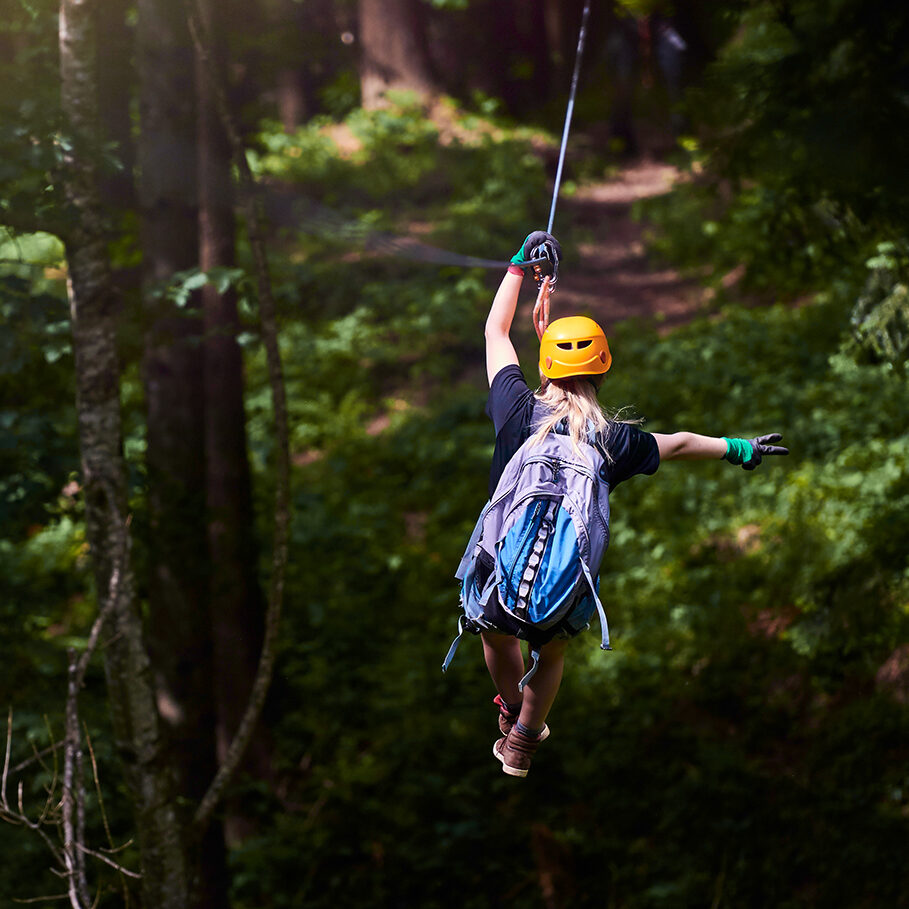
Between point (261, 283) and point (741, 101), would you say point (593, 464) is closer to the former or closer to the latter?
point (261, 283)

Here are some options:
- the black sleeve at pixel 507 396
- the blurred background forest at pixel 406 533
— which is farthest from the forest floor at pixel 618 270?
the black sleeve at pixel 507 396

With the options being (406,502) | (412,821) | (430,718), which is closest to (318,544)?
(406,502)

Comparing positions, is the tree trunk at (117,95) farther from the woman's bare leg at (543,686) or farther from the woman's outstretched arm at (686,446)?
the woman's bare leg at (543,686)

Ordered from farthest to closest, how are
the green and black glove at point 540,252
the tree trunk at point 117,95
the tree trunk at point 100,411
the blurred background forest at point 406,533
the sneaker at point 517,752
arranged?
1. the tree trunk at point 117,95
2. the blurred background forest at point 406,533
3. the tree trunk at point 100,411
4. the green and black glove at point 540,252
5. the sneaker at point 517,752

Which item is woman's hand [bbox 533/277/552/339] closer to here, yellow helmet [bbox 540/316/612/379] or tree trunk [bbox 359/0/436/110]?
yellow helmet [bbox 540/316/612/379]

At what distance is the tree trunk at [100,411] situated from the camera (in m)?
5.00

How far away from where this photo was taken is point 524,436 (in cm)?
353

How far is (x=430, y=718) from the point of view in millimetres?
9250

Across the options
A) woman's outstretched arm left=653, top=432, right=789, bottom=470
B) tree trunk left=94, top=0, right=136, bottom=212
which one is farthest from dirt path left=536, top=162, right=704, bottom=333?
woman's outstretched arm left=653, top=432, right=789, bottom=470

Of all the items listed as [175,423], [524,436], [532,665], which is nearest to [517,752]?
[532,665]

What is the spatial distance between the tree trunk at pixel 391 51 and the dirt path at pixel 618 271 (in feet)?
13.5

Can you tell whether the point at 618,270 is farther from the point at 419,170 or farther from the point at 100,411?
the point at 100,411

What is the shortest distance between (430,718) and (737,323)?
6319 mm

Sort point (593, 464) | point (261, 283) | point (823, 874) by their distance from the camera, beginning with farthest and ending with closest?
point (823, 874) < point (261, 283) < point (593, 464)
